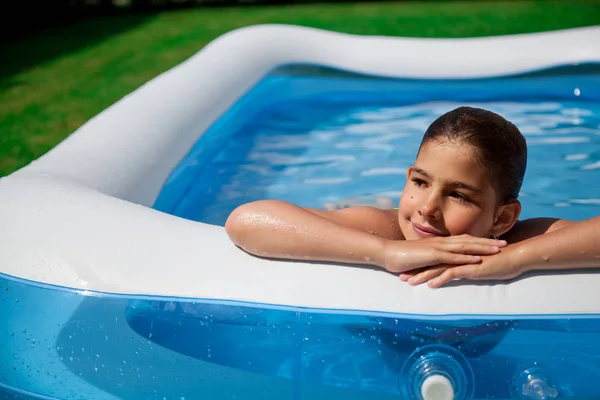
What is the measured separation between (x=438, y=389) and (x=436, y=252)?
32 centimetres

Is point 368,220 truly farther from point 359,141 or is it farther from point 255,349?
point 359,141

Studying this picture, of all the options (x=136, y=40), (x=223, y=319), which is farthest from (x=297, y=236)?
(x=136, y=40)

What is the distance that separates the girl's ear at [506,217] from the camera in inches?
78.6

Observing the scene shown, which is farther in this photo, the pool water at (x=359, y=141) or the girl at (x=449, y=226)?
the pool water at (x=359, y=141)

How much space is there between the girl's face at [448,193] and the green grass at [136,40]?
9.26ft

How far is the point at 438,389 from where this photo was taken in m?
1.70

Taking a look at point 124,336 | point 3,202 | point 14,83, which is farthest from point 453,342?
point 14,83

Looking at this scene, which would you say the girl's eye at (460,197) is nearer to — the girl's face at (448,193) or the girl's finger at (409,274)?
the girl's face at (448,193)

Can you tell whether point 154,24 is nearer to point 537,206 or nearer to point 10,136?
point 10,136

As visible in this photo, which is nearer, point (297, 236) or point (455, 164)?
point (297, 236)

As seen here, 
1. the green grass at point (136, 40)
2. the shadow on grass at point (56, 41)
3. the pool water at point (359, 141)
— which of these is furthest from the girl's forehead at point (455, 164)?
the shadow on grass at point (56, 41)

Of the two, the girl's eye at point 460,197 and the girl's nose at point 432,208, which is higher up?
the girl's eye at point 460,197

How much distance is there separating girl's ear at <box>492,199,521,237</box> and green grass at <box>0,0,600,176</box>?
2.92m

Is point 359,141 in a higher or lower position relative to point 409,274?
lower
